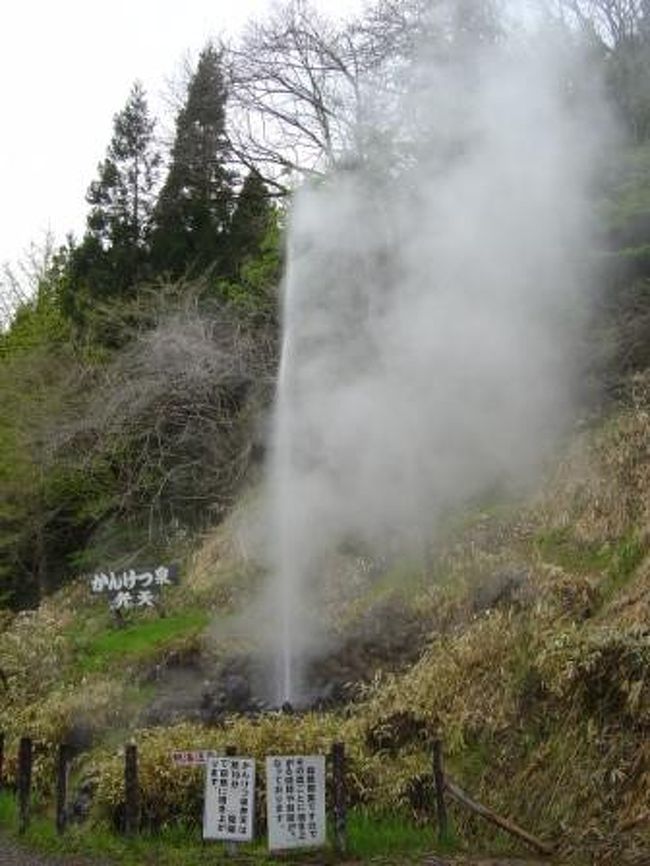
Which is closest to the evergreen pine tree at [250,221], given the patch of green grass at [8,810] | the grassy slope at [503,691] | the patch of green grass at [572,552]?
the grassy slope at [503,691]

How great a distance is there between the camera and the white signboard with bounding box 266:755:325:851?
6750mm

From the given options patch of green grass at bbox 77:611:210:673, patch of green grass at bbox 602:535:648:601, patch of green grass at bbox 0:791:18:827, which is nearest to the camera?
patch of green grass at bbox 602:535:648:601

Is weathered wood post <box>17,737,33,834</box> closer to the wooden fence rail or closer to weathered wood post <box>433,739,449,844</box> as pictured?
the wooden fence rail

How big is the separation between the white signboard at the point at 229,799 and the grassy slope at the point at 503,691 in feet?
2.81

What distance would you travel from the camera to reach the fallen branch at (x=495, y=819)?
6500 millimetres

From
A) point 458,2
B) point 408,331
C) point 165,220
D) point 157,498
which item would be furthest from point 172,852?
point 165,220

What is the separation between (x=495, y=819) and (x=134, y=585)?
8441mm

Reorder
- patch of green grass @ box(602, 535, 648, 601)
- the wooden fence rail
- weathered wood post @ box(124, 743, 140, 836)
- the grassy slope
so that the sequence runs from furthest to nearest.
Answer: patch of green grass @ box(602, 535, 648, 601) < weathered wood post @ box(124, 743, 140, 836) < the grassy slope < the wooden fence rail

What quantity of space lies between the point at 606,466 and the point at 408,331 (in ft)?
10.7

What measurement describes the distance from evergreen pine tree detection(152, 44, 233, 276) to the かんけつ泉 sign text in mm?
9384

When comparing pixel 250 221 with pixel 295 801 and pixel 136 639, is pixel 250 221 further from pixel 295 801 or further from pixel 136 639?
pixel 295 801

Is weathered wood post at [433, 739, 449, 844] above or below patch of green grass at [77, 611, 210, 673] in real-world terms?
below

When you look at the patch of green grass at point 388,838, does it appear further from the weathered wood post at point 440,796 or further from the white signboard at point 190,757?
the white signboard at point 190,757

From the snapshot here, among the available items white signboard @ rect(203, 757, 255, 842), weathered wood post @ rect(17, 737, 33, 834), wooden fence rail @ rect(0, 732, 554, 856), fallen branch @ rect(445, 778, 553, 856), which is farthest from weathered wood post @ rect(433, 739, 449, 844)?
weathered wood post @ rect(17, 737, 33, 834)
